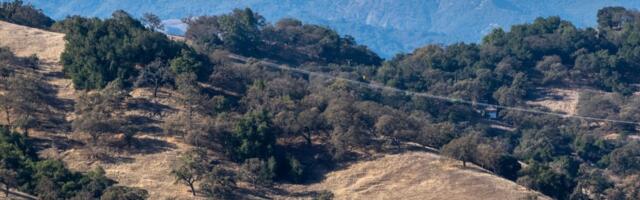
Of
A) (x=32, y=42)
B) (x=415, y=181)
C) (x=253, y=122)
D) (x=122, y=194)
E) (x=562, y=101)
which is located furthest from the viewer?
(x=562, y=101)

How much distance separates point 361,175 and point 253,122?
6101mm

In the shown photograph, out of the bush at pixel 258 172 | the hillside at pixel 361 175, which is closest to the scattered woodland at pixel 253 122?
the bush at pixel 258 172

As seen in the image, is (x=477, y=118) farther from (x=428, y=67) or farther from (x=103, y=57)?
(x=103, y=57)

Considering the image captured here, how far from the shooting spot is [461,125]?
275 feet

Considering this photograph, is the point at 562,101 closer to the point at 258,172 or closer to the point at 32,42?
the point at 258,172

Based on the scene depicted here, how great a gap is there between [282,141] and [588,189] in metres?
16.1

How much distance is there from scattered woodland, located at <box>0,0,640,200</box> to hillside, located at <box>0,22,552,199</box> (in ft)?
2.51

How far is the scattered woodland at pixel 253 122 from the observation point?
186 feet

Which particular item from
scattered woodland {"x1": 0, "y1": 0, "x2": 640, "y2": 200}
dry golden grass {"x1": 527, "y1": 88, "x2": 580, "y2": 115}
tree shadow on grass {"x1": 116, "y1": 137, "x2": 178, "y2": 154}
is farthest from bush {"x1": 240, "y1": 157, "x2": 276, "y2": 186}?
dry golden grass {"x1": 527, "y1": 88, "x2": 580, "y2": 115}

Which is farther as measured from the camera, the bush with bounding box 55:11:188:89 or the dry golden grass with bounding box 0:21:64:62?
the dry golden grass with bounding box 0:21:64:62

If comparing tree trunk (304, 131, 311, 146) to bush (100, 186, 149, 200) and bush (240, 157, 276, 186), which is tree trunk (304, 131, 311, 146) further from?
bush (100, 186, 149, 200)

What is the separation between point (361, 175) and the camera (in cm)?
5884

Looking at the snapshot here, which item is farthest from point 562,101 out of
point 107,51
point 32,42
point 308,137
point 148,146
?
point 148,146

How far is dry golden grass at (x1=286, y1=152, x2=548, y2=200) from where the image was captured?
55.7 m
